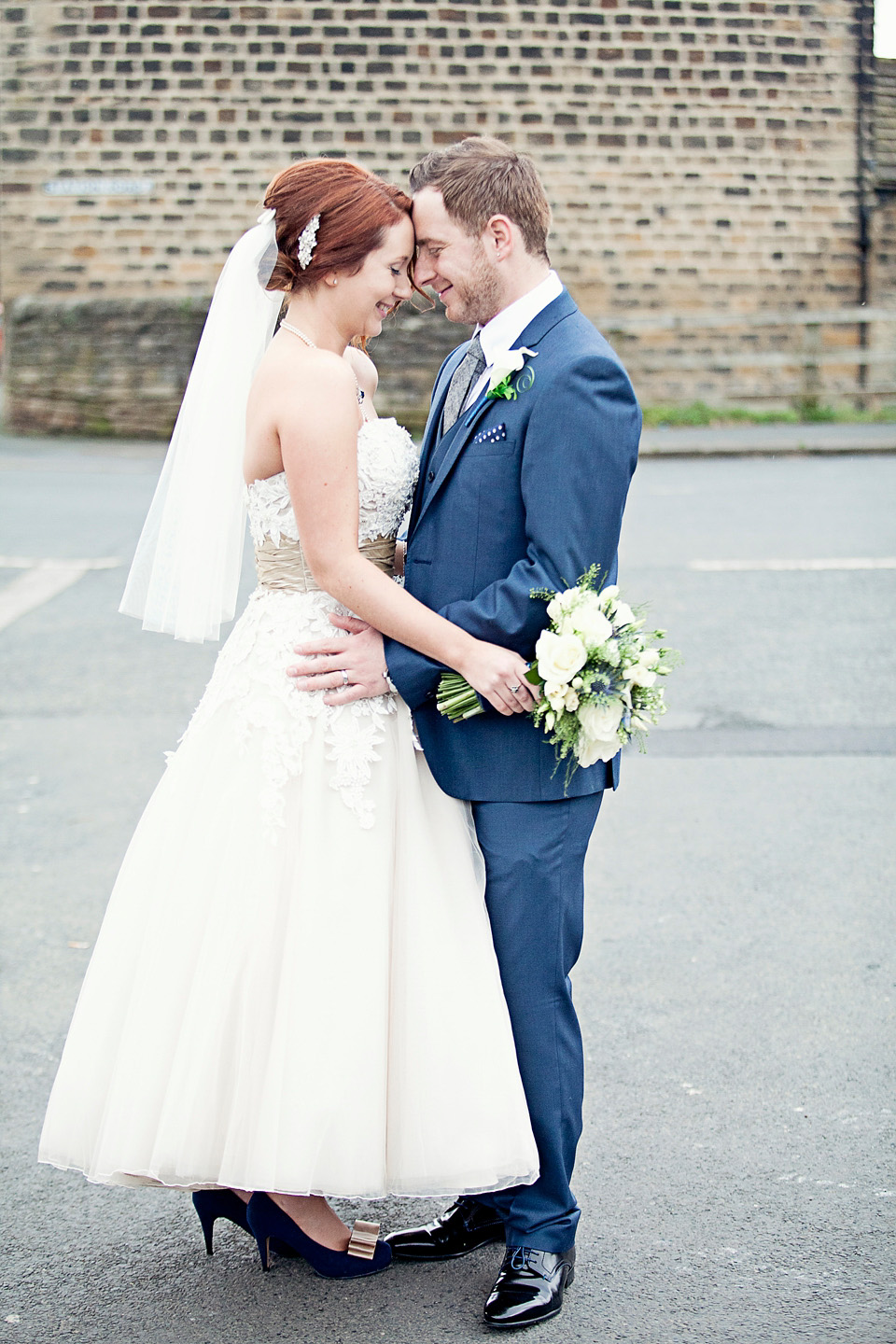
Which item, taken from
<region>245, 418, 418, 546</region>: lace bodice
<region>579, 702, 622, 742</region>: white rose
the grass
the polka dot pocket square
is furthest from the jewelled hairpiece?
the grass

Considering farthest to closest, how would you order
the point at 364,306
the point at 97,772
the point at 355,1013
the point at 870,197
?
the point at 870,197 < the point at 97,772 < the point at 364,306 < the point at 355,1013

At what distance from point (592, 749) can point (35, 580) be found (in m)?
7.34

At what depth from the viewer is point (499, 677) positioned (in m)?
2.59

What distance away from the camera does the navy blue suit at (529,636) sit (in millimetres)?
2564

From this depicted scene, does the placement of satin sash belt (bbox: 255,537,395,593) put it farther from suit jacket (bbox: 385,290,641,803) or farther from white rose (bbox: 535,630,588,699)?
white rose (bbox: 535,630,588,699)

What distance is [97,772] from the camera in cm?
591

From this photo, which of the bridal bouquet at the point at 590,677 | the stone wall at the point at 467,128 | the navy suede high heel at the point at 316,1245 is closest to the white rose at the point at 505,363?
the bridal bouquet at the point at 590,677

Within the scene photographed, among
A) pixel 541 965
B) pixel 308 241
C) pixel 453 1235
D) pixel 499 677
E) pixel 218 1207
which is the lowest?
pixel 453 1235

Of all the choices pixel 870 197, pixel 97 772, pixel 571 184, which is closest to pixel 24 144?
pixel 571 184

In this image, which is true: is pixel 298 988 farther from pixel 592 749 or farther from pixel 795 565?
pixel 795 565

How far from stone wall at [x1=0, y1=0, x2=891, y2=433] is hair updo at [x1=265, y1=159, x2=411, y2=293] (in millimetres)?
15412

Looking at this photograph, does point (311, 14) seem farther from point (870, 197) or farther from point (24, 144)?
point (870, 197)

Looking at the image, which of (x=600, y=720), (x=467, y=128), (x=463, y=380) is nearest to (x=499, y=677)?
(x=600, y=720)

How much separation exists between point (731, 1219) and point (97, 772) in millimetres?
3679
